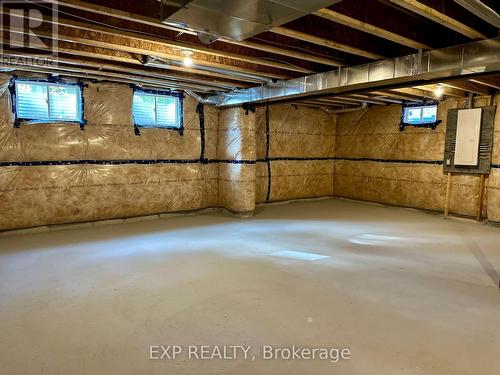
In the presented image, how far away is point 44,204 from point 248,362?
4.01m

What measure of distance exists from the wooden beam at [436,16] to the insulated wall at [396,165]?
11.5 ft

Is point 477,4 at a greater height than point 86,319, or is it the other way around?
point 477,4

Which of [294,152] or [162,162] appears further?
[294,152]

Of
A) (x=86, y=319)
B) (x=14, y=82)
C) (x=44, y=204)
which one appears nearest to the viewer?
(x=86, y=319)

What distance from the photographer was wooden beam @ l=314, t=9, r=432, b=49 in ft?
7.86

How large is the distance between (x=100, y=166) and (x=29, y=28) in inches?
100

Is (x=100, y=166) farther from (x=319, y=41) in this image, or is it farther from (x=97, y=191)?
(x=319, y=41)

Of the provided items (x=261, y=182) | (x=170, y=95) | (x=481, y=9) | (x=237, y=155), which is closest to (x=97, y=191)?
(x=170, y=95)

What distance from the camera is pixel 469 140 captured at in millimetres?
5648

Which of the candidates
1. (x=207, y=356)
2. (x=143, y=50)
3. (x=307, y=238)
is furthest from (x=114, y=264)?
(x=307, y=238)

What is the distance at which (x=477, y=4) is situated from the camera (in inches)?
82.7

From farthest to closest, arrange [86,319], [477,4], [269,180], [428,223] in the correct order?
[269,180]
[428,223]
[86,319]
[477,4]

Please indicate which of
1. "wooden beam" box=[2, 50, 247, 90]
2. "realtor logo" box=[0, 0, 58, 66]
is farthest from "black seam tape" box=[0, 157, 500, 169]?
"realtor logo" box=[0, 0, 58, 66]

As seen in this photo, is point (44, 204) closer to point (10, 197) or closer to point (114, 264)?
point (10, 197)
